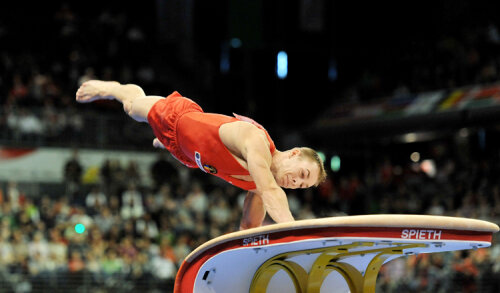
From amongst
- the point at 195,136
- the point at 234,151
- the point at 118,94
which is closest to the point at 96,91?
the point at 118,94

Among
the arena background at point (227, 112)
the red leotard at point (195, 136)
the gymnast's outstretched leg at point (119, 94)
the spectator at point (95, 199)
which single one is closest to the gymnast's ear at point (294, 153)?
the red leotard at point (195, 136)

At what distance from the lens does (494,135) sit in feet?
45.2

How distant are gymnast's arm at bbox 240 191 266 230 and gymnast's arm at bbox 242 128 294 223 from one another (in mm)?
695

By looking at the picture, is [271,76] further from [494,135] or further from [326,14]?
[494,135]

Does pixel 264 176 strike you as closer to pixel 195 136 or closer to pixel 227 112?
pixel 195 136

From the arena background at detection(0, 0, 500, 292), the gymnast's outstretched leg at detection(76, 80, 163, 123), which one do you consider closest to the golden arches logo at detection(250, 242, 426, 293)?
the gymnast's outstretched leg at detection(76, 80, 163, 123)

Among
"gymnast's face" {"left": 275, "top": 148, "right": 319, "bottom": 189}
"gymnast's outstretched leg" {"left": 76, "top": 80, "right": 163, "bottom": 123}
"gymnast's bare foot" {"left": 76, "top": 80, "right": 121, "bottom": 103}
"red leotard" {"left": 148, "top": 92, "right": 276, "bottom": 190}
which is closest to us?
"gymnast's face" {"left": 275, "top": 148, "right": 319, "bottom": 189}

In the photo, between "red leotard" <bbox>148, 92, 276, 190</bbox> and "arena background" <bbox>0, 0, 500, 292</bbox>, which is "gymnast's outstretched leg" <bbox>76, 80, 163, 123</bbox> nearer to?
"red leotard" <bbox>148, 92, 276, 190</bbox>

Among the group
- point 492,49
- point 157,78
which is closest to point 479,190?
point 492,49

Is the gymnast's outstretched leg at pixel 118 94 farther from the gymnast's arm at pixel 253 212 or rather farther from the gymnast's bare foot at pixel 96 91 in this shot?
the gymnast's arm at pixel 253 212

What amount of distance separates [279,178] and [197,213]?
24.6 feet

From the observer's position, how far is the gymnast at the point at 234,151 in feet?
12.1

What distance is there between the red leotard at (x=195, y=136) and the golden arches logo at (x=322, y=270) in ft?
2.17

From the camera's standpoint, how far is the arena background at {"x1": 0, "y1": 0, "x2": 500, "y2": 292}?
9680mm
